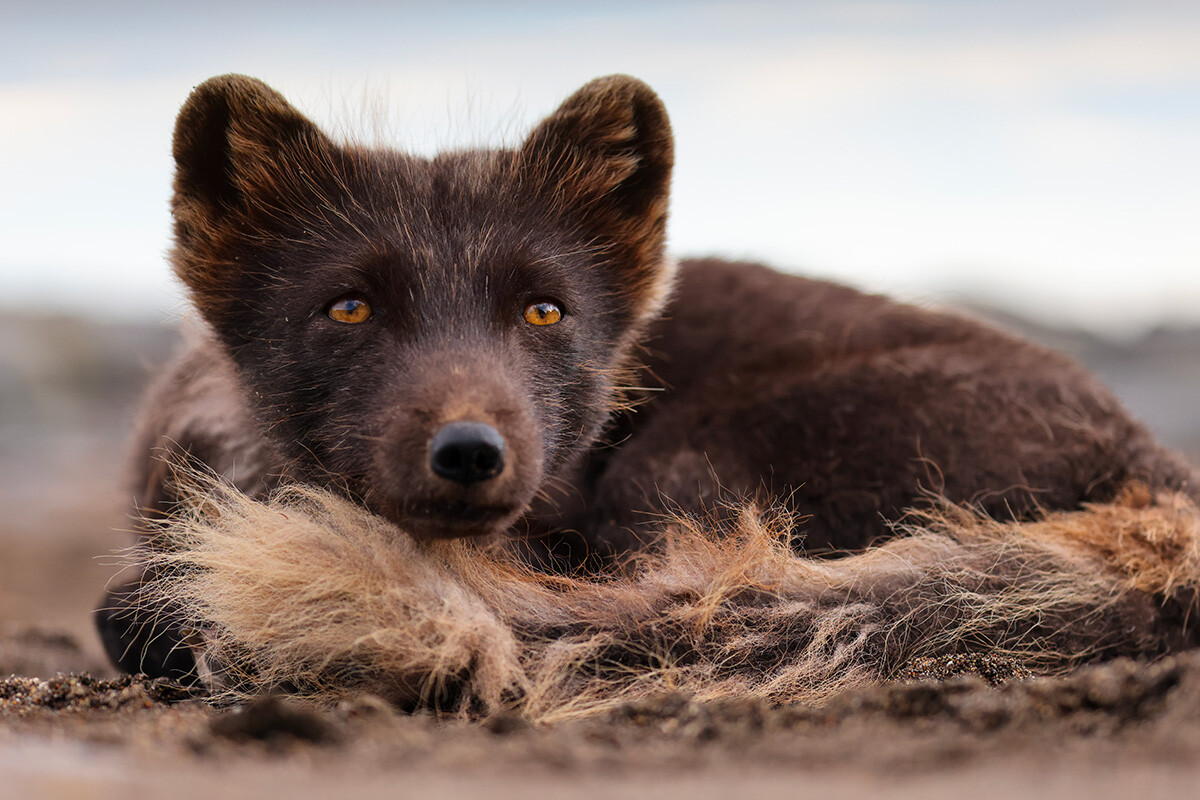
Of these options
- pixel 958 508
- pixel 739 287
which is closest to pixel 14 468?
pixel 739 287

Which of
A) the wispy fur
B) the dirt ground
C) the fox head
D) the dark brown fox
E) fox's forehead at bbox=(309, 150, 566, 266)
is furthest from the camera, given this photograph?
fox's forehead at bbox=(309, 150, 566, 266)

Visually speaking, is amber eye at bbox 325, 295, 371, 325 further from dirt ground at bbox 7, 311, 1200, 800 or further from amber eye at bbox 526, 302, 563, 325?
dirt ground at bbox 7, 311, 1200, 800

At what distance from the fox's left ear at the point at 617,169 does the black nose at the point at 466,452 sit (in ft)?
4.66

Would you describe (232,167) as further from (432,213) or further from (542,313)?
(542,313)

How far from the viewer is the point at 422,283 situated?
11.0 ft

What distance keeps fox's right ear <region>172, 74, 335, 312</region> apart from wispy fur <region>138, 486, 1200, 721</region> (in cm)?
89

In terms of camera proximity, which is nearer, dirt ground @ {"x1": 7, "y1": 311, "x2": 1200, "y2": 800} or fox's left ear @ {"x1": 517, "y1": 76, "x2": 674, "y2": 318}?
dirt ground @ {"x1": 7, "y1": 311, "x2": 1200, "y2": 800}

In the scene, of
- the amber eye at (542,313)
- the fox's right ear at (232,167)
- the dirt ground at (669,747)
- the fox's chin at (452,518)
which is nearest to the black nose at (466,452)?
the fox's chin at (452,518)

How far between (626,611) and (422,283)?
1287 millimetres

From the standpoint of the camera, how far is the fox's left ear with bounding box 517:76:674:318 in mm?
3982

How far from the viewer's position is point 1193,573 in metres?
3.43

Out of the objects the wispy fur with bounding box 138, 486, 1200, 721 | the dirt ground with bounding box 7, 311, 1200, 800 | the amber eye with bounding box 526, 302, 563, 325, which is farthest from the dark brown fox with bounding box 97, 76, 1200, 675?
the dirt ground with bounding box 7, 311, 1200, 800

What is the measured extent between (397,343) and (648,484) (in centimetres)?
128

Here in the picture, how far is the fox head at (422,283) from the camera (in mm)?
3068
